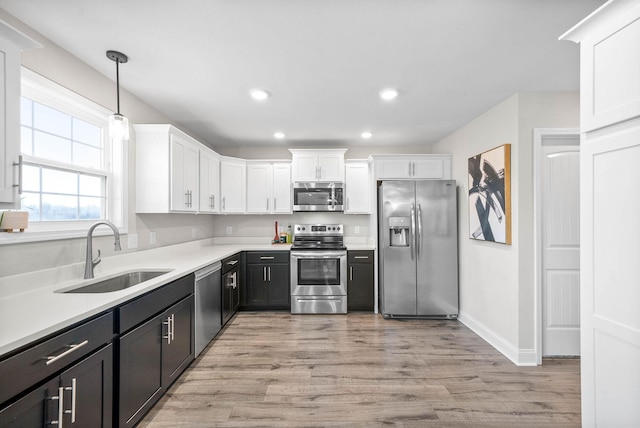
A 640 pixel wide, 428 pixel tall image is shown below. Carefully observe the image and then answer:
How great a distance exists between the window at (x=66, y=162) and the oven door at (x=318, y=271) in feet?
6.95

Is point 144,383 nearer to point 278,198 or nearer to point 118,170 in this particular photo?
point 118,170

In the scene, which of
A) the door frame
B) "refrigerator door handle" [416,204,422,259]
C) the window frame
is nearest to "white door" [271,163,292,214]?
"refrigerator door handle" [416,204,422,259]

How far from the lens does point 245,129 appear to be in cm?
384

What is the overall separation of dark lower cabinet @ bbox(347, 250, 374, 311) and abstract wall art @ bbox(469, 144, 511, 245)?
4.45ft

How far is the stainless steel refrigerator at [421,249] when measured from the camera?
A: 3801 mm

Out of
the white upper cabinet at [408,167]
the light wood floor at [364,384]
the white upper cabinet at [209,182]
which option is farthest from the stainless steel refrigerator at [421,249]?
the white upper cabinet at [209,182]

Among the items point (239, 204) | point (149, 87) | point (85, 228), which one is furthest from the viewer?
point (239, 204)

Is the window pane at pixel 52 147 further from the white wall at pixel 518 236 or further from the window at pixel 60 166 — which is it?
the white wall at pixel 518 236

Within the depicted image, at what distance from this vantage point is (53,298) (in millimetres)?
1626

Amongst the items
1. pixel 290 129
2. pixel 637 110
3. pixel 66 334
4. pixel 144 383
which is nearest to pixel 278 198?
pixel 290 129

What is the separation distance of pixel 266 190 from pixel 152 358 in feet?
9.59

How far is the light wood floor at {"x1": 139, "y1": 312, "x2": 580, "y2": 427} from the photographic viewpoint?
197 cm

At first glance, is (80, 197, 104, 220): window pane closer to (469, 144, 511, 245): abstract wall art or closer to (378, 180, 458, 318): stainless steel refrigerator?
(378, 180, 458, 318): stainless steel refrigerator

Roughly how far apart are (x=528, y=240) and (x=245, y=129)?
3.36 meters
